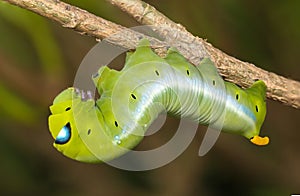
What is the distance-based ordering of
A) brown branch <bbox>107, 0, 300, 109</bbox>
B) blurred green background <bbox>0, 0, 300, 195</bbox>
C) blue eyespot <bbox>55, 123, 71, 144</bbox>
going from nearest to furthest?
Result: 1. blue eyespot <bbox>55, 123, 71, 144</bbox>
2. brown branch <bbox>107, 0, 300, 109</bbox>
3. blurred green background <bbox>0, 0, 300, 195</bbox>

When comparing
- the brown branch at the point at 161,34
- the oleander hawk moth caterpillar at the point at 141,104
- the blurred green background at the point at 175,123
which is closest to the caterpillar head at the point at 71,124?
the oleander hawk moth caterpillar at the point at 141,104

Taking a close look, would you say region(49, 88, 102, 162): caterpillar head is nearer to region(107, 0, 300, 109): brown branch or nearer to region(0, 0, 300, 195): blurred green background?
region(107, 0, 300, 109): brown branch

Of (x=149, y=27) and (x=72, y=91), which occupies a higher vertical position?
(x=149, y=27)

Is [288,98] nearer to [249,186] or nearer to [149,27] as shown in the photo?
[149,27]

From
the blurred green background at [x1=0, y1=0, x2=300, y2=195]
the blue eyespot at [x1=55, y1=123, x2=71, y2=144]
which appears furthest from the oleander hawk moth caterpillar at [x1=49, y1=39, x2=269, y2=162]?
the blurred green background at [x1=0, y1=0, x2=300, y2=195]

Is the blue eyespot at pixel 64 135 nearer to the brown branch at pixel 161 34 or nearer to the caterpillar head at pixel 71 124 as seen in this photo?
the caterpillar head at pixel 71 124

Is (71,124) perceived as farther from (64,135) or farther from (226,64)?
(226,64)

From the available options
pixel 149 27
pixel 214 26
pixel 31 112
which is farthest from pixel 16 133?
pixel 149 27
